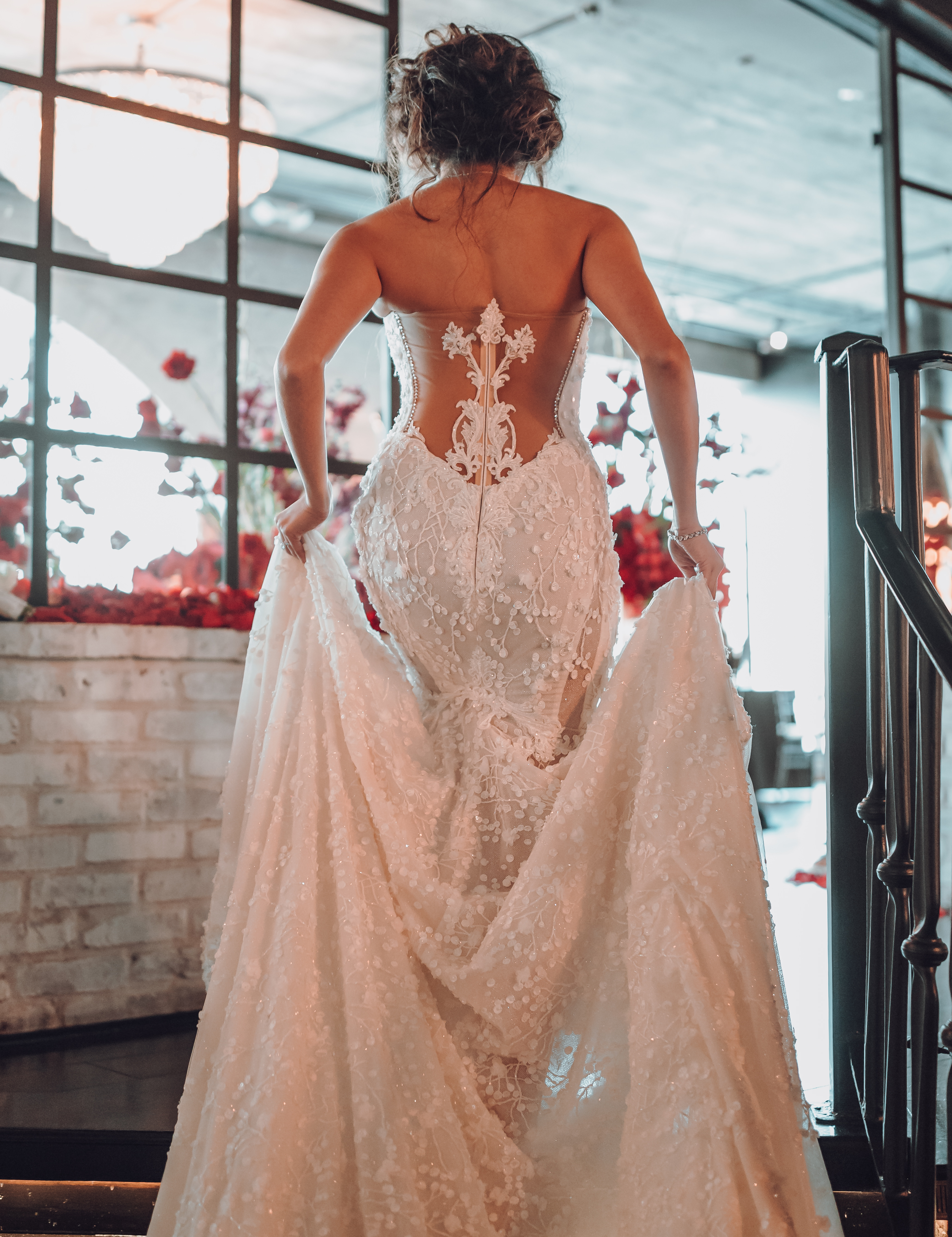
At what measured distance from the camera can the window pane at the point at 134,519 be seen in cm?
331

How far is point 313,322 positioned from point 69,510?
154 centimetres

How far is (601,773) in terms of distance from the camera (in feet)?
6.19

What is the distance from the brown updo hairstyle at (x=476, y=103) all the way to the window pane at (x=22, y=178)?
1.63 metres

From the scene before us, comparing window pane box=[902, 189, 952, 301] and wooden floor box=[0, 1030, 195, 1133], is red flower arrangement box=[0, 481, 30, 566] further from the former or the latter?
window pane box=[902, 189, 952, 301]

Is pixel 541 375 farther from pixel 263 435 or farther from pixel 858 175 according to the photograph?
pixel 858 175

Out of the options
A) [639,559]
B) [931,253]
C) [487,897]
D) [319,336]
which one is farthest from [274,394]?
[931,253]

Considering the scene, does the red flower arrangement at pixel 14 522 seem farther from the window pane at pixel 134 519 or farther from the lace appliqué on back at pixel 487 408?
the lace appliqué on back at pixel 487 408

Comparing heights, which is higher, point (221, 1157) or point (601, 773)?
point (601, 773)

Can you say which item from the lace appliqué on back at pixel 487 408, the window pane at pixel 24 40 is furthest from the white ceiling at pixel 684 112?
the lace appliqué on back at pixel 487 408

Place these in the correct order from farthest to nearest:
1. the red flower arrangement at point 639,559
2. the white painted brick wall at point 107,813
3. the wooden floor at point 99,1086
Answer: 1. the red flower arrangement at point 639,559
2. the white painted brick wall at point 107,813
3. the wooden floor at point 99,1086

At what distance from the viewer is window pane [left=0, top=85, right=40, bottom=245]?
3.34 meters

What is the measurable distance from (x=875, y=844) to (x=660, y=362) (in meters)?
0.92

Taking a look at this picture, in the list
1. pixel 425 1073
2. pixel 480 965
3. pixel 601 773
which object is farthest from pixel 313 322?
pixel 425 1073

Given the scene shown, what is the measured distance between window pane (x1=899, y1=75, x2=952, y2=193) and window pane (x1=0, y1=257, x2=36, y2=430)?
4015 mm
